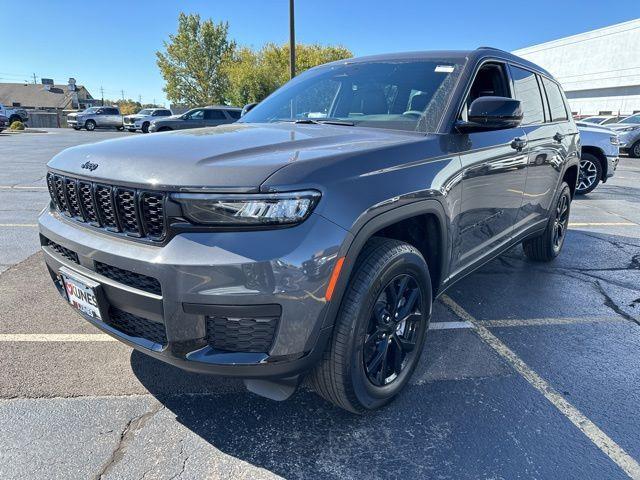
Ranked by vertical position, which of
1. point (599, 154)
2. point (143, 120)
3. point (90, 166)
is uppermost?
point (90, 166)

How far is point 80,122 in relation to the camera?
35.7 metres

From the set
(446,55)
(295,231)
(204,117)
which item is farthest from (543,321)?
(204,117)

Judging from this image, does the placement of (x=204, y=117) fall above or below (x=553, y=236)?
above

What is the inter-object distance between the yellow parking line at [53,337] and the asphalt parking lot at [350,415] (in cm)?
1

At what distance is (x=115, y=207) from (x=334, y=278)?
1.01 m

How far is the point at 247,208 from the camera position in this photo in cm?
178

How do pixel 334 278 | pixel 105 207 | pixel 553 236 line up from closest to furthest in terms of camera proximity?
1. pixel 334 278
2. pixel 105 207
3. pixel 553 236

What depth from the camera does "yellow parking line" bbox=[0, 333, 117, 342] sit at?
10.2 ft

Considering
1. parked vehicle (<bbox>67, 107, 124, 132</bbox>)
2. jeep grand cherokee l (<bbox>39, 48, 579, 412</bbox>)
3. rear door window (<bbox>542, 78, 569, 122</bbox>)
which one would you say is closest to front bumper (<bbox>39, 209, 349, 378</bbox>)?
jeep grand cherokee l (<bbox>39, 48, 579, 412</bbox>)

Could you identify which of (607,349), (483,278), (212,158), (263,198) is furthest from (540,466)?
(483,278)

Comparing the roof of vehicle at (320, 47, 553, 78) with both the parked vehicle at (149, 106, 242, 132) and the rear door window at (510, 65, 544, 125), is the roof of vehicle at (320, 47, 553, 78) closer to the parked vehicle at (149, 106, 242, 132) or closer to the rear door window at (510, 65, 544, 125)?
the rear door window at (510, 65, 544, 125)

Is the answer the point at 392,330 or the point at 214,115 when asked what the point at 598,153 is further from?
the point at 214,115

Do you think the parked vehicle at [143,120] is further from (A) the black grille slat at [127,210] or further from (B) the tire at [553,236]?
(A) the black grille slat at [127,210]

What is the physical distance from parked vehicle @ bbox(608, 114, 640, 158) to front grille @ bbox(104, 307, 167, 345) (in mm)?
21021
